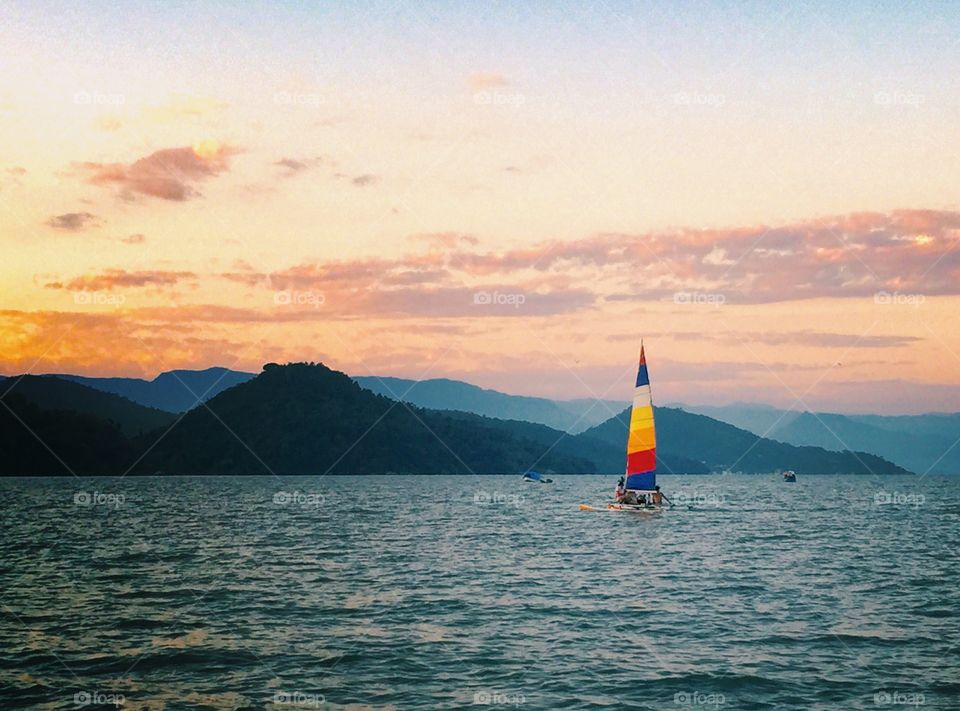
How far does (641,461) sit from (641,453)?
187 cm

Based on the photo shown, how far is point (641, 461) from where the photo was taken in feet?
318

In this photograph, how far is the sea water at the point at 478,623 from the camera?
93.1 feet

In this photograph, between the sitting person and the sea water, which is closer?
the sea water

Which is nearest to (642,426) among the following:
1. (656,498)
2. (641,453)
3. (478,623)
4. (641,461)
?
(641,453)

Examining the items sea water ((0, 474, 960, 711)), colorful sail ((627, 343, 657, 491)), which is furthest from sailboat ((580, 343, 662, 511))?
sea water ((0, 474, 960, 711))

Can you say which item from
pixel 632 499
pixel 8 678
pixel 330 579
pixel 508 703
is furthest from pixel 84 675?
pixel 632 499

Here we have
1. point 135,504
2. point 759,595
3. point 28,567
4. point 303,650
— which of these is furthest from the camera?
point 135,504

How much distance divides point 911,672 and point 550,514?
96039mm

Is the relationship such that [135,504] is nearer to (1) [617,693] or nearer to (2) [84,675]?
(2) [84,675]

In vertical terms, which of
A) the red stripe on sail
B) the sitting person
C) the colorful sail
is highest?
the colorful sail

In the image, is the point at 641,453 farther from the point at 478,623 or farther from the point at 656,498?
the point at 478,623

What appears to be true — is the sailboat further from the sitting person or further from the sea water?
the sea water

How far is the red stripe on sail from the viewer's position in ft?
314

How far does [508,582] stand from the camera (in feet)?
172
